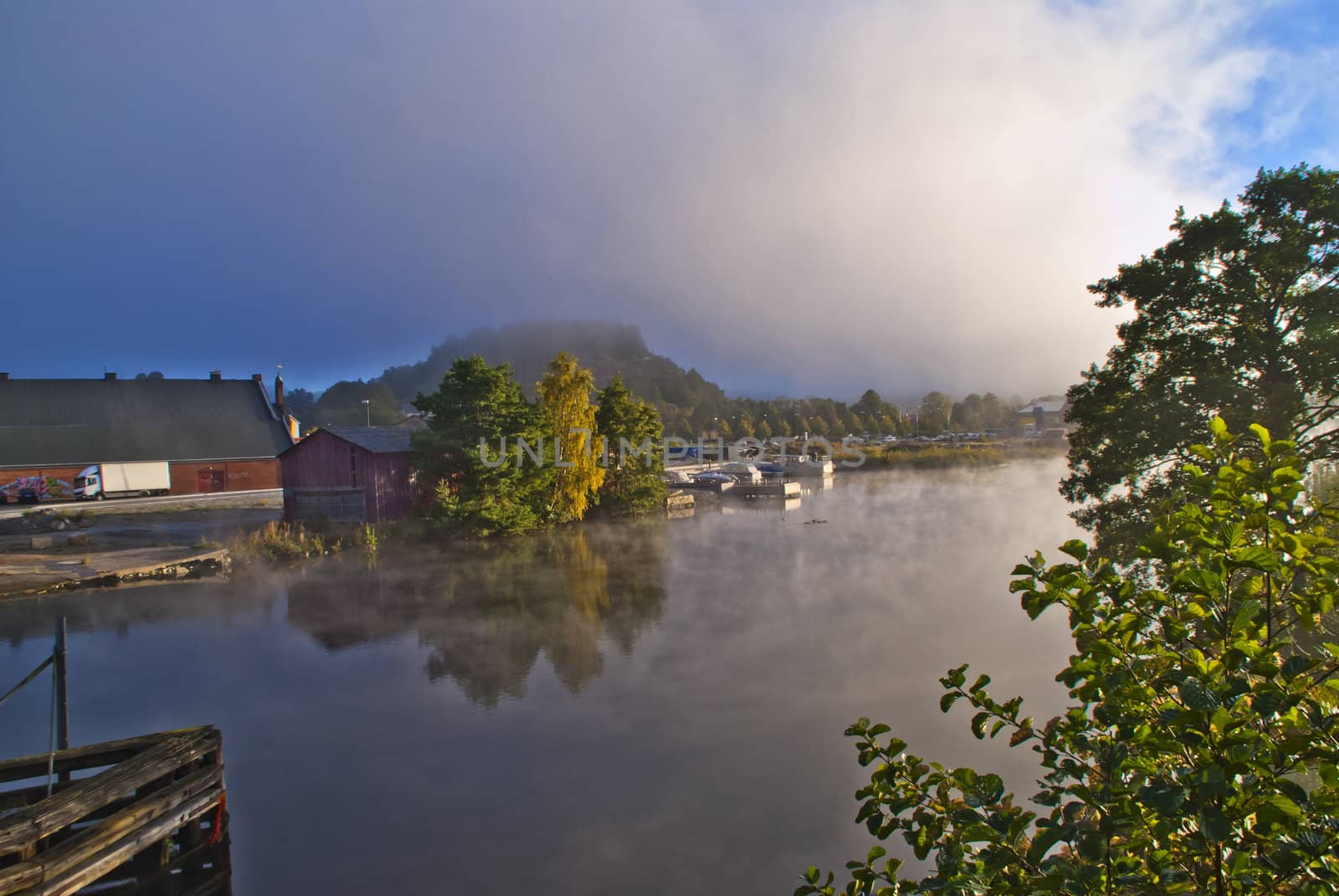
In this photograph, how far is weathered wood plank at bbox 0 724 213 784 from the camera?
18.9 ft

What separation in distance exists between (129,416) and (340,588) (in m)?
27.8

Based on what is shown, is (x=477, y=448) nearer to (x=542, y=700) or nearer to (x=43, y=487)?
(x=542, y=700)

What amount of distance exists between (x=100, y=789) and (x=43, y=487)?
3577 centimetres

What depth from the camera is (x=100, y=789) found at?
5.18 m

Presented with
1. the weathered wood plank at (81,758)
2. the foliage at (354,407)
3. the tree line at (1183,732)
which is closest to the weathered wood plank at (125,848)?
the weathered wood plank at (81,758)

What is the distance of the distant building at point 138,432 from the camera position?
32.7 meters

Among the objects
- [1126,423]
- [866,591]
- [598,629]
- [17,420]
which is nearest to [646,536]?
[866,591]

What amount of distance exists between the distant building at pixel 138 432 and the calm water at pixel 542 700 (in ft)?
70.8

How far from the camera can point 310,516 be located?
24.5m

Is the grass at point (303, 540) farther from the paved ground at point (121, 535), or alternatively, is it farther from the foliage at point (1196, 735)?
the foliage at point (1196, 735)

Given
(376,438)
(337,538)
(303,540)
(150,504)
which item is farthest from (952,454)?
(150,504)

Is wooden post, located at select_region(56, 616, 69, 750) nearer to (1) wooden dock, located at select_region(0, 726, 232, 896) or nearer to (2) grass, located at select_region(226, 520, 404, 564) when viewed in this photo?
(1) wooden dock, located at select_region(0, 726, 232, 896)

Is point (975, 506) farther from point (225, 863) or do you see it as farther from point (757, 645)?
point (225, 863)

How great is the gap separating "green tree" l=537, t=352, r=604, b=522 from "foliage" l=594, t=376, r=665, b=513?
3160 mm
